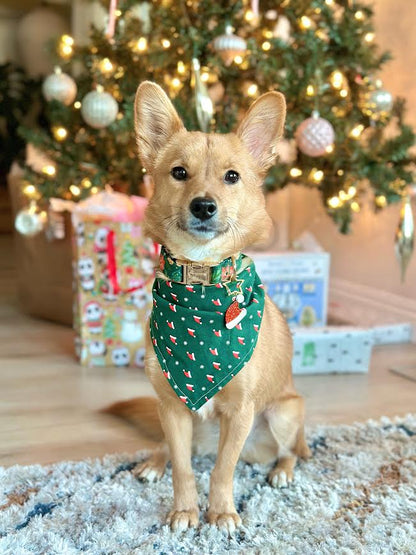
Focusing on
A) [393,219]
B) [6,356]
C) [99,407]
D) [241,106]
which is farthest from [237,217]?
[393,219]

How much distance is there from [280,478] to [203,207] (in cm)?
72

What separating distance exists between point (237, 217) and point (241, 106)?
143 centimetres

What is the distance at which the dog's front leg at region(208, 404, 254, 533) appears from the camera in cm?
121

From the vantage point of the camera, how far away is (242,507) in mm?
1288

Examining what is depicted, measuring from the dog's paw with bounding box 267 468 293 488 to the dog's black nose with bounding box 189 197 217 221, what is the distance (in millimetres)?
695

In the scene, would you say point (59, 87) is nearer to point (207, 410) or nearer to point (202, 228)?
point (202, 228)

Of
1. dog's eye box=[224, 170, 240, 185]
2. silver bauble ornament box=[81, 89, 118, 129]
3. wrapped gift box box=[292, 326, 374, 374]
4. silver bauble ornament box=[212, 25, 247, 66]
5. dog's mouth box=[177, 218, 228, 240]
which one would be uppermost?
silver bauble ornament box=[212, 25, 247, 66]

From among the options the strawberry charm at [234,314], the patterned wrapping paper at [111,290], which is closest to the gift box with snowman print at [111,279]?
the patterned wrapping paper at [111,290]

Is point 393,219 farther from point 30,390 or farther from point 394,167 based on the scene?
point 30,390

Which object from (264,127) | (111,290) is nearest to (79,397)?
(111,290)

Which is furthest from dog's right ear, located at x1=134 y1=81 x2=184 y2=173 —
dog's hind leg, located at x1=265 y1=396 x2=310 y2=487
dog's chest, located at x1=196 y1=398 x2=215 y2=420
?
dog's hind leg, located at x1=265 y1=396 x2=310 y2=487

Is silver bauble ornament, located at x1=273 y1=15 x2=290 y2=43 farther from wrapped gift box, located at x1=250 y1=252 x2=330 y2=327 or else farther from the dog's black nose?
the dog's black nose

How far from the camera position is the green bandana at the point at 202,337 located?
47.3 inches

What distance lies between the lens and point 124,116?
224 centimetres
